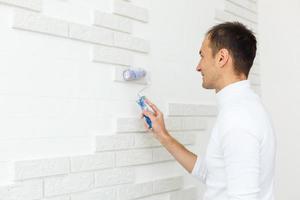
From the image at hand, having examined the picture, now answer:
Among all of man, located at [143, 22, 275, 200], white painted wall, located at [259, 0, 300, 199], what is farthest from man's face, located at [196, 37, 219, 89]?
white painted wall, located at [259, 0, 300, 199]

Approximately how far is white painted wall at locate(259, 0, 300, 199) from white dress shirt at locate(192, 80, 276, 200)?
94 centimetres

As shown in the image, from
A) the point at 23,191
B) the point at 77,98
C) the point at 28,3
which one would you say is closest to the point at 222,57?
the point at 77,98

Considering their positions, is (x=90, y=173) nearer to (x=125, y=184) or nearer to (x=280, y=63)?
(x=125, y=184)

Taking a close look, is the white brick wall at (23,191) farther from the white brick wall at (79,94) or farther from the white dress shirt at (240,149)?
the white dress shirt at (240,149)

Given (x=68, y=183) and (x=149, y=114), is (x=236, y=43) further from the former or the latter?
(x=68, y=183)

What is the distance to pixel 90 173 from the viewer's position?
132 centimetres

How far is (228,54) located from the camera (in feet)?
4.26

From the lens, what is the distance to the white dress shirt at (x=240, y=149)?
1.10 meters

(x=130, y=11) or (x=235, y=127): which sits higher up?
(x=130, y=11)

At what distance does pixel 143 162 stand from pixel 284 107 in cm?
104

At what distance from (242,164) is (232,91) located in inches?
10.7

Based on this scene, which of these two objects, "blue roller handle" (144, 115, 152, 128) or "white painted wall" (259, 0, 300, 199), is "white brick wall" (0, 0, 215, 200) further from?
"white painted wall" (259, 0, 300, 199)

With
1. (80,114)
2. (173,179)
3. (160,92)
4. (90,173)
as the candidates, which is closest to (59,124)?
(80,114)

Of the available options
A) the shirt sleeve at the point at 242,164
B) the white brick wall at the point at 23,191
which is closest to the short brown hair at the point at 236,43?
the shirt sleeve at the point at 242,164
